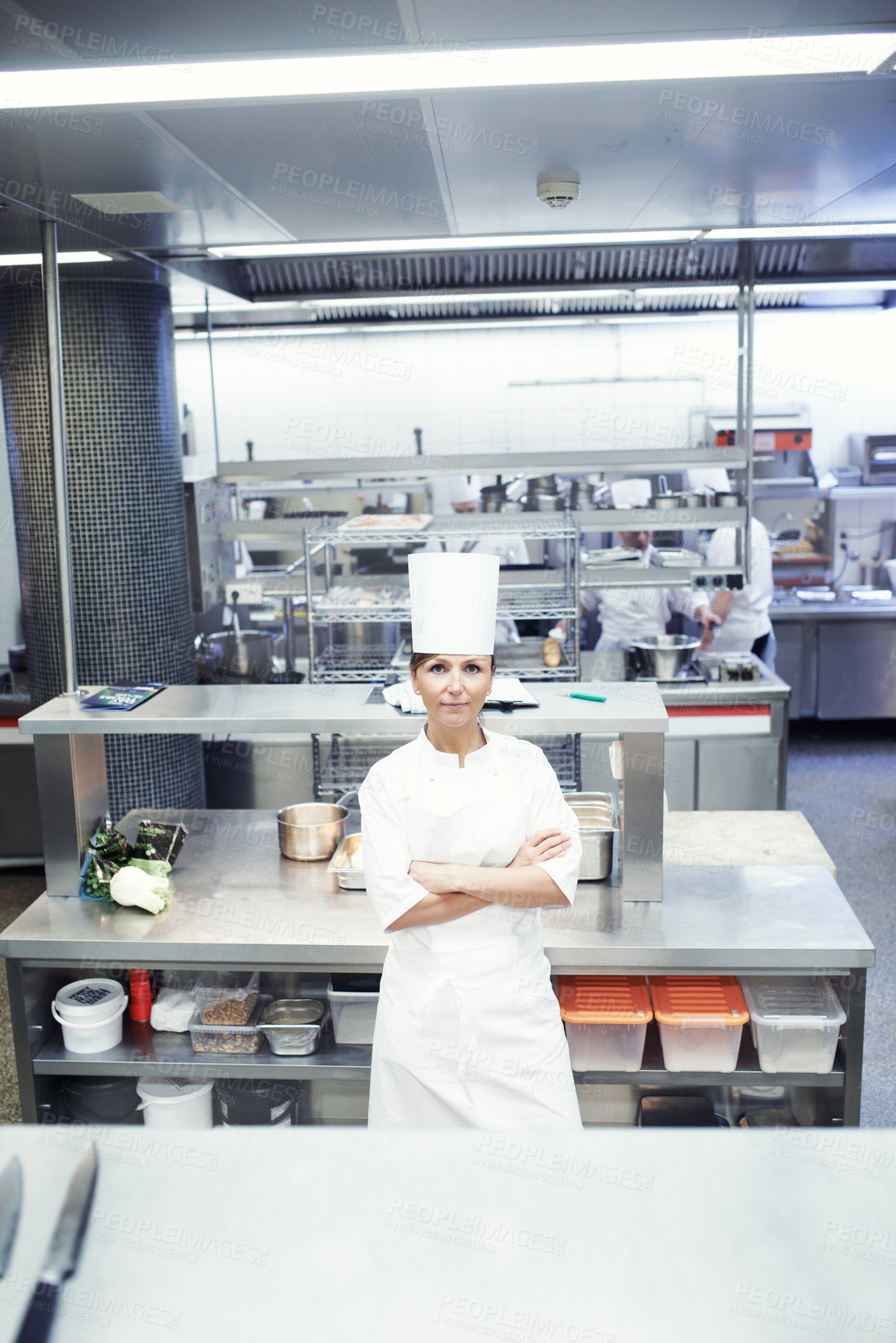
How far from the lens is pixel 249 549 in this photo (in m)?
7.64

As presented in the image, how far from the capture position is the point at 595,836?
9.16ft

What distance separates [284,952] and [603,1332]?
4.70 feet

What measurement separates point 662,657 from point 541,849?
317 cm

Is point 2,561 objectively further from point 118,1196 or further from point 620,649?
point 118,1196

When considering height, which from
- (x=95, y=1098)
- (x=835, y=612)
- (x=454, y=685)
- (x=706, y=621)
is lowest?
(x=95, y=1098)

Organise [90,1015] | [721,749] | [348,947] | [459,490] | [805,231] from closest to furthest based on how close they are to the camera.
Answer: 1. [348,947]
2. [90,1015]
3. [805,231]
4. [721,749]
5. [459,490]

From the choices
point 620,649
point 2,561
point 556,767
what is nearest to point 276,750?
point 556,767

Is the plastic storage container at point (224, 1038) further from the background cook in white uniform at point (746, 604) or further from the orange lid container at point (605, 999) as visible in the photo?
the background cook in white uniform at point (746, 604)

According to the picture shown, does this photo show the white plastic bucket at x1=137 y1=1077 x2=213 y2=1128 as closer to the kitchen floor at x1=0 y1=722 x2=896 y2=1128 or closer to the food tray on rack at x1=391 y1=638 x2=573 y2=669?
the kitchen floor at x1=0 y1=722 x2=896 y2=1128

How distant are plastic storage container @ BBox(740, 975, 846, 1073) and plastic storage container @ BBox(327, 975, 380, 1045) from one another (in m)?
0.93

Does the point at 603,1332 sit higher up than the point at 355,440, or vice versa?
the point at 355,440

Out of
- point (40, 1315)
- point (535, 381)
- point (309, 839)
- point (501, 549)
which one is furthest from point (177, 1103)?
point (535, 381)

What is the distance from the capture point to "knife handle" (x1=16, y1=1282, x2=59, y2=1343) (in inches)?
49.6

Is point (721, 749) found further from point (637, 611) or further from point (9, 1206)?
point (9, 1206)
